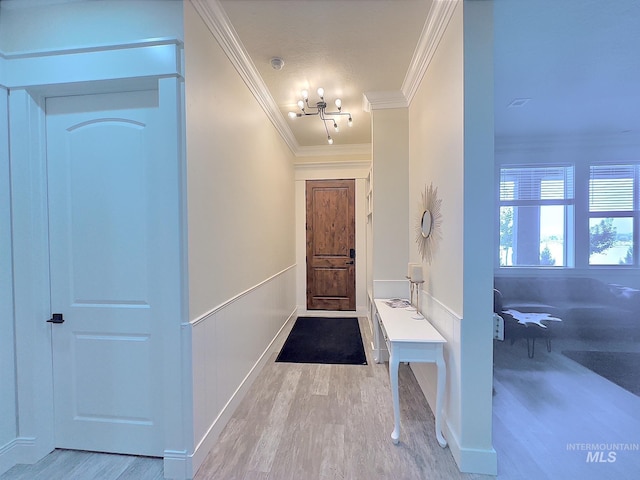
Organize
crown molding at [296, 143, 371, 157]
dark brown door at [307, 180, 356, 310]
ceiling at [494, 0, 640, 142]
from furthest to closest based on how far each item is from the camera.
Answer: dark brown door at [307, 180, 356, 310] < crown molding at [296, 143, 371, 157] < ceiling at [494, 0, 640, 142]

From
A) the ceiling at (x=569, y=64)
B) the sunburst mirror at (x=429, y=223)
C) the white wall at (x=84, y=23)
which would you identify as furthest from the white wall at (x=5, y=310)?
the ceiling at (x=569, y=64)

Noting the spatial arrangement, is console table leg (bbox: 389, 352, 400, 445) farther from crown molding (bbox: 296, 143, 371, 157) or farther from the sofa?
crown molding (bbox: 296, 143, 371, 157)

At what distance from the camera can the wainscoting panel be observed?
4.91 feet

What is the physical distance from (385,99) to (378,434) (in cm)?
301

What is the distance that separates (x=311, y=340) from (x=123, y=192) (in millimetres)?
2671

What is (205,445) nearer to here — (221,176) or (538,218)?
(221,176)

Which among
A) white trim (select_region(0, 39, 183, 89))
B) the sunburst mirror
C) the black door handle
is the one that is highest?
white trim (select_region(0, 39, 183, 89))

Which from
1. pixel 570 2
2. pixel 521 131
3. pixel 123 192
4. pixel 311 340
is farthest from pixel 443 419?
pixel 521 131

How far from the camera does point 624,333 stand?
298 cm

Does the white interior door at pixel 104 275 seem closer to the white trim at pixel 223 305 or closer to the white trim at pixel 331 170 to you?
the white trim at pixel 223 305

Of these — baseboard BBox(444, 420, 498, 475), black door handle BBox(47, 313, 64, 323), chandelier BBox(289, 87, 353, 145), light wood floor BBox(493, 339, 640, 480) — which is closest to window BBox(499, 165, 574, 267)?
light wood floor BBox(493, 339, 640, 480)

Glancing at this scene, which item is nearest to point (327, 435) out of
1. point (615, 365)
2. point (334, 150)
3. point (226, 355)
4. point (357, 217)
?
point (226, 355)

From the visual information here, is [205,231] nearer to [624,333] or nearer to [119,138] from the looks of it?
[119,138]

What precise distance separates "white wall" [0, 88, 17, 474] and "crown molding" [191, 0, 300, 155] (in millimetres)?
1248
